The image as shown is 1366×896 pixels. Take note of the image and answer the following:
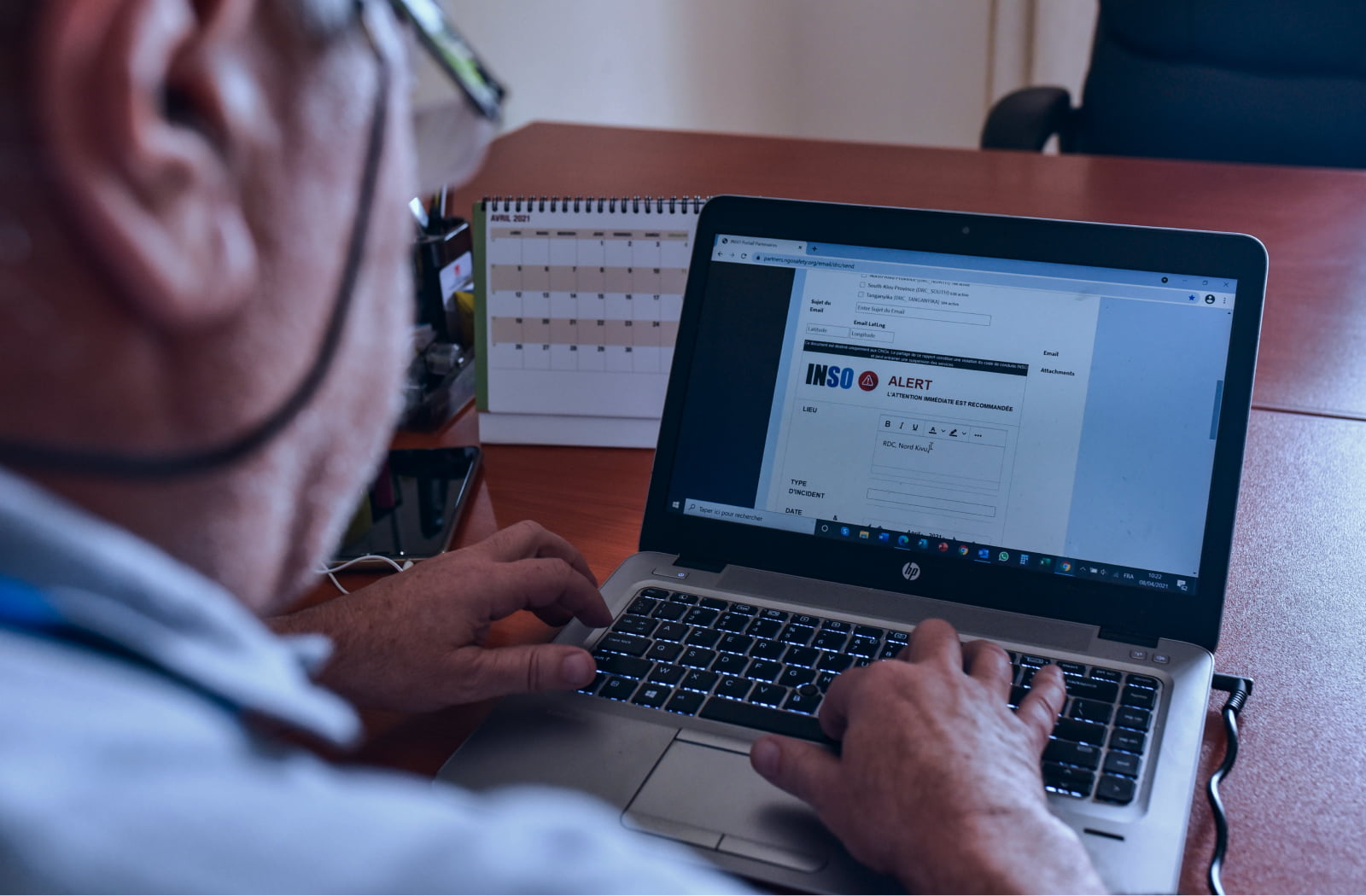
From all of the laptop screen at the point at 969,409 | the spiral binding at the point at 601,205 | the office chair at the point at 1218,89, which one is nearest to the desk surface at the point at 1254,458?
the laptop screen at the point at 969,409

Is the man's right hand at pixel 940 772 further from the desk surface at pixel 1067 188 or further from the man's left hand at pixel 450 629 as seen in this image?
→ the desk surface at pixel 1067 188

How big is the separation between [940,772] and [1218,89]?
1.89m

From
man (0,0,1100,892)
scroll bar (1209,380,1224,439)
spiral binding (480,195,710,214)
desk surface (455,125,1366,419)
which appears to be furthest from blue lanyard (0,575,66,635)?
desk surface (455,125,1366,419)

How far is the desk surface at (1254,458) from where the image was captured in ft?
2.04

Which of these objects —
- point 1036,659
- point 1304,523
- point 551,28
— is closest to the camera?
point 1036,659

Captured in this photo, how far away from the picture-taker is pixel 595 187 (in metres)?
1.66

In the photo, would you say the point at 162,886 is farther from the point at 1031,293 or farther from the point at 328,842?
the point at 1031,293

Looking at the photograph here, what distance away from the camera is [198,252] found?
0.33 meters

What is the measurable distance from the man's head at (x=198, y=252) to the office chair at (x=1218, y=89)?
5.88 ft

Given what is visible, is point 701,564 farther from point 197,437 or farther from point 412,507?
point 197,437

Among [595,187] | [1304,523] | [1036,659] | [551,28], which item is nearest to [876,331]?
[1036,659]

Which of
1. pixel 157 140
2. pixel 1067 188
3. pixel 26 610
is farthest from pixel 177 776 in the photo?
pixel 1067 188

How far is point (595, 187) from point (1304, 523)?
111 centimetres

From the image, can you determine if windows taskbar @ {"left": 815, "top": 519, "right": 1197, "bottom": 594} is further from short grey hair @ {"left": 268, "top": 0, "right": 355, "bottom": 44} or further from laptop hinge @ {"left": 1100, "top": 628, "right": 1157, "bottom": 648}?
short grey hair @ {"left": 268, "top": 0, "right": 355, "bottom": 44}
